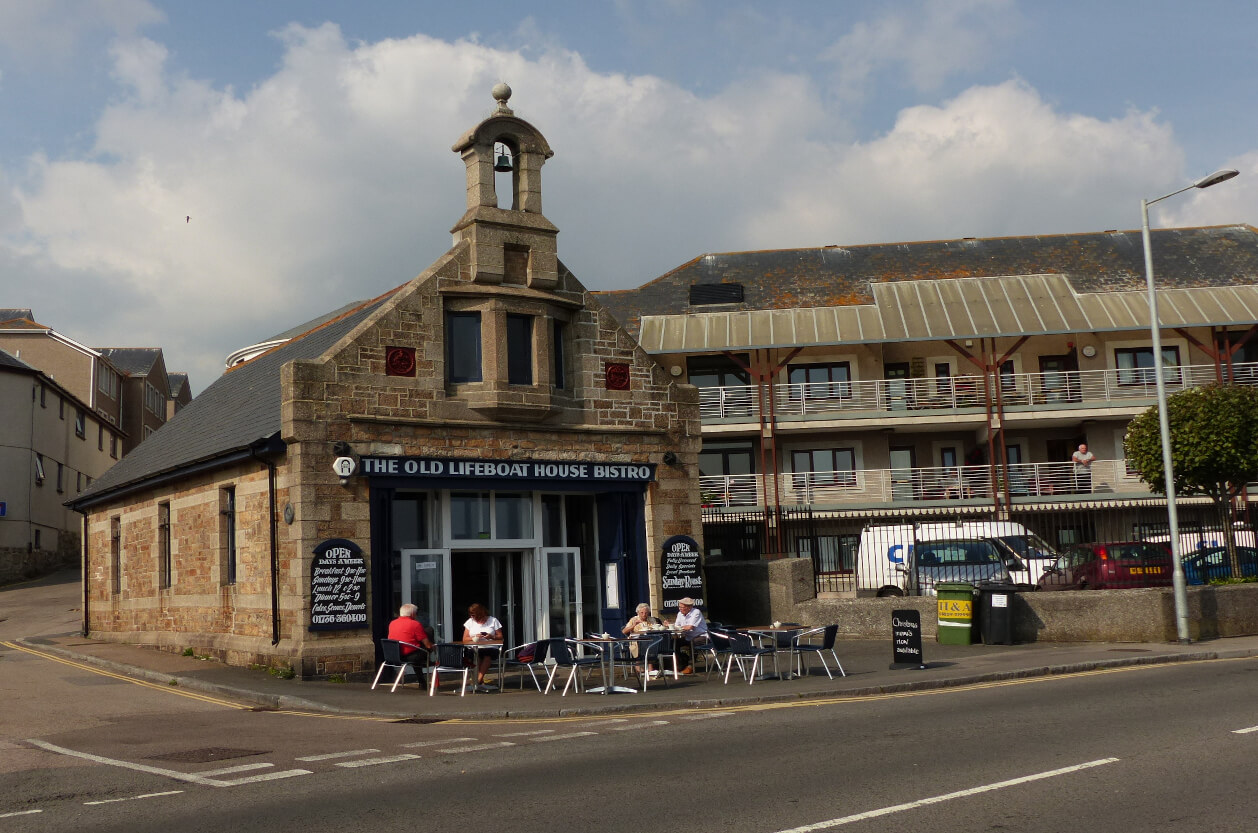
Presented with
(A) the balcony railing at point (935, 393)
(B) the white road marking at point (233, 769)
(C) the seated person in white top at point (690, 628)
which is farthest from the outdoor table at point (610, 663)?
(A) the balcony railing at point (935, 393)

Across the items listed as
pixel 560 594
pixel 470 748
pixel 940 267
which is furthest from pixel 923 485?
pixel 470 748

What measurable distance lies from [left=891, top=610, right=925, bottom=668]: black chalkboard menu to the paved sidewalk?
22cm

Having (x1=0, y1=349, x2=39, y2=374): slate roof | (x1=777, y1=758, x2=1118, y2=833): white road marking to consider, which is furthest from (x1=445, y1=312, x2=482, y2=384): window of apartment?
(x1=0, y1=349, x2=39, y2=374): slate roof

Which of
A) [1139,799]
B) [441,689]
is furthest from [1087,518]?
[1139,799]

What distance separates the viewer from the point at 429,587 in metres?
18.9

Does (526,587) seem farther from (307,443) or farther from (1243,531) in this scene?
(1243,531)

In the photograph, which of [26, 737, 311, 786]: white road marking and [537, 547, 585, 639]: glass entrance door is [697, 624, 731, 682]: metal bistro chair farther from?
[26, 737, 311, 786]: white road marking

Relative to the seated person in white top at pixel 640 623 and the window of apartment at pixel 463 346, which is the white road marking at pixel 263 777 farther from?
the window of apartment at pixel 463 346

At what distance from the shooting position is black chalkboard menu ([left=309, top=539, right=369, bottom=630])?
17.3m

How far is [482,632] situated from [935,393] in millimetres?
23622

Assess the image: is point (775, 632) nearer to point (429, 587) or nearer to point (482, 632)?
point (482, 632)

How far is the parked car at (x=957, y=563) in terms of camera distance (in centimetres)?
2316

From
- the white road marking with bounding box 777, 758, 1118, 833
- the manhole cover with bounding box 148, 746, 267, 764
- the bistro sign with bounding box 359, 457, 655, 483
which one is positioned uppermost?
the bistro sign with bounding box 359, 457, 655, 483

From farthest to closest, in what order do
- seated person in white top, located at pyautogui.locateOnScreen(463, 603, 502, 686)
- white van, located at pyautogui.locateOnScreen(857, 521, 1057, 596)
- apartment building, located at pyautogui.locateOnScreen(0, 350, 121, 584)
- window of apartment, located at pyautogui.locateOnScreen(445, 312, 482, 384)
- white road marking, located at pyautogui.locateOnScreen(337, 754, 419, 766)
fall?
apartment building, located at pyautogui.locateOnScreen(0, 350, 121, 584) < white van, located at pyautogui.locateOnScreen(857, 521, 1057, 596) < window of apartment, located at pyautogui.locateOnScreen(445, 312, 482, 384) < seated person in white top, located at pyautogui.locateOnScreen(463, 603, 502, 686) < white road marking, located at pyautogui.locateOnScreen(337, 754, 419, 766)
